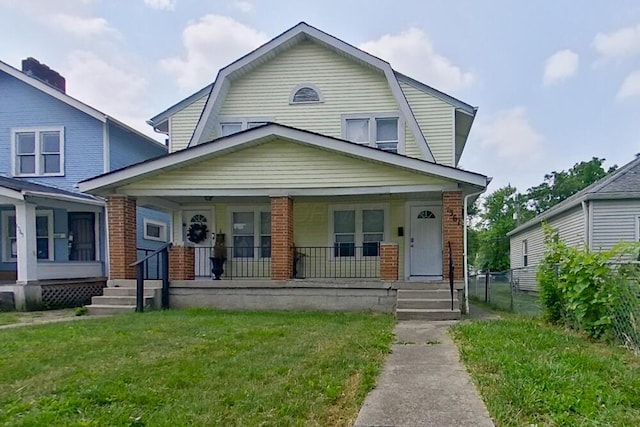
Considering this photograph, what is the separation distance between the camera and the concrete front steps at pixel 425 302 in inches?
330

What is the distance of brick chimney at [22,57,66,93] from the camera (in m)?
14.9

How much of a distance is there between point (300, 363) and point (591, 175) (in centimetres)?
4248

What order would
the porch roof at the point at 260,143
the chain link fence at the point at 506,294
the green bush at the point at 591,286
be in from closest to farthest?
the green bush at the point at 591,286 < the chain link fence at the point at 506,294 < the porch roof at the point at 260,143

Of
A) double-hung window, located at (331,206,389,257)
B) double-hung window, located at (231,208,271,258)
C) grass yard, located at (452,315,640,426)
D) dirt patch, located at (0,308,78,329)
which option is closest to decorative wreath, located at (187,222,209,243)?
double-hung window, located at (231,208,271,258)

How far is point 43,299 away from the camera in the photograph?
11234 mm

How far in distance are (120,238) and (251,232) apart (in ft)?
11.6

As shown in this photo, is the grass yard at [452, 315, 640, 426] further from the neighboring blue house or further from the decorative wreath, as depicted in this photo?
the neighboring blue house

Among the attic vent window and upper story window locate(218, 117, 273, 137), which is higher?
the attic vent window

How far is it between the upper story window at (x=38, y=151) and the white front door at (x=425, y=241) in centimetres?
1058

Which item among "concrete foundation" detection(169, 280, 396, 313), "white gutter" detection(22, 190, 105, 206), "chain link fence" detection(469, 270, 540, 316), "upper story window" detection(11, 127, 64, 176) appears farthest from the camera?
"upper story window" detection(11, 127, 64, 176)

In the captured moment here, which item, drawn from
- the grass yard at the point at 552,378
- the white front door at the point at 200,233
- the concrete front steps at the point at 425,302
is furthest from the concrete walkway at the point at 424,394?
the white front door at the point at 200,233

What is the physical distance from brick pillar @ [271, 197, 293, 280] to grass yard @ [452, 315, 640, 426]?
15.3 ft

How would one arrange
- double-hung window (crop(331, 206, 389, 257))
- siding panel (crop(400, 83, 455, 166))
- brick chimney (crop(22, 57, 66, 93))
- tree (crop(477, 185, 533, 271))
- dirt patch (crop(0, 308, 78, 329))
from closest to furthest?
1. dirt patch (crop(0, 308, 78, 329))
2. siding panel (crop(400, 83, 455, 166))
3. double-hung window (crop(331, 206, 389, 257))
4. brick chimney (crop(22, 57, 66, 93))
5. tree (crop(477, 185, 533, 271))

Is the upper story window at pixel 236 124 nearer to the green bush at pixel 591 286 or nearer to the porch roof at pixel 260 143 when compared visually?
the porch roof at pixel 260 143
